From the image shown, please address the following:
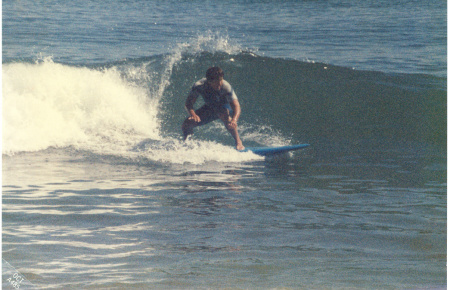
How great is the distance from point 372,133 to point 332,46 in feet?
2.98

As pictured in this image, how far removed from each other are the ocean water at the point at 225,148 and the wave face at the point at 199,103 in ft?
0.07

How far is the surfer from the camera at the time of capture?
4250mm

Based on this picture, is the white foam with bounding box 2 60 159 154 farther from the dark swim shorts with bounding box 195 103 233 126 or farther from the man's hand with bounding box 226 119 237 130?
the man's hand with bounding box 226 119 237 130

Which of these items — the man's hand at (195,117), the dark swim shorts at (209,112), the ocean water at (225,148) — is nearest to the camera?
the ocean water at (225,148)

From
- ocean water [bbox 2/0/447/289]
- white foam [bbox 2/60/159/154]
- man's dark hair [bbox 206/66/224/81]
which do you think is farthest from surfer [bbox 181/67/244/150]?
white foam [bbox 2/60/159/154]

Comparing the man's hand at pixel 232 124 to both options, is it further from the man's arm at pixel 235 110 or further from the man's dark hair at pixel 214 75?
the man's dark hair at pixel 214 75

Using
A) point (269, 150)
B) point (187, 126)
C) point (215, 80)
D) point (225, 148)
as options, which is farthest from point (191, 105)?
point (269, 150)

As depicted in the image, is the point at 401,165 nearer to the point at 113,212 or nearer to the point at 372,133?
the point at 372,133

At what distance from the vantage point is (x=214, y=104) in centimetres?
434

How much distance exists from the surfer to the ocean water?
137 mm

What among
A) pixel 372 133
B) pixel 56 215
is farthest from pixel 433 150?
pixel 56 215

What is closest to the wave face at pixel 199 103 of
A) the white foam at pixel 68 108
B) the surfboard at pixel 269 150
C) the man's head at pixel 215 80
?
the white foam at pixel 68 108

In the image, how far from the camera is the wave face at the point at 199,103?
14.5ft

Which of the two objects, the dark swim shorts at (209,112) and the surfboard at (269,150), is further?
the dark swim shorts at (209,112)
